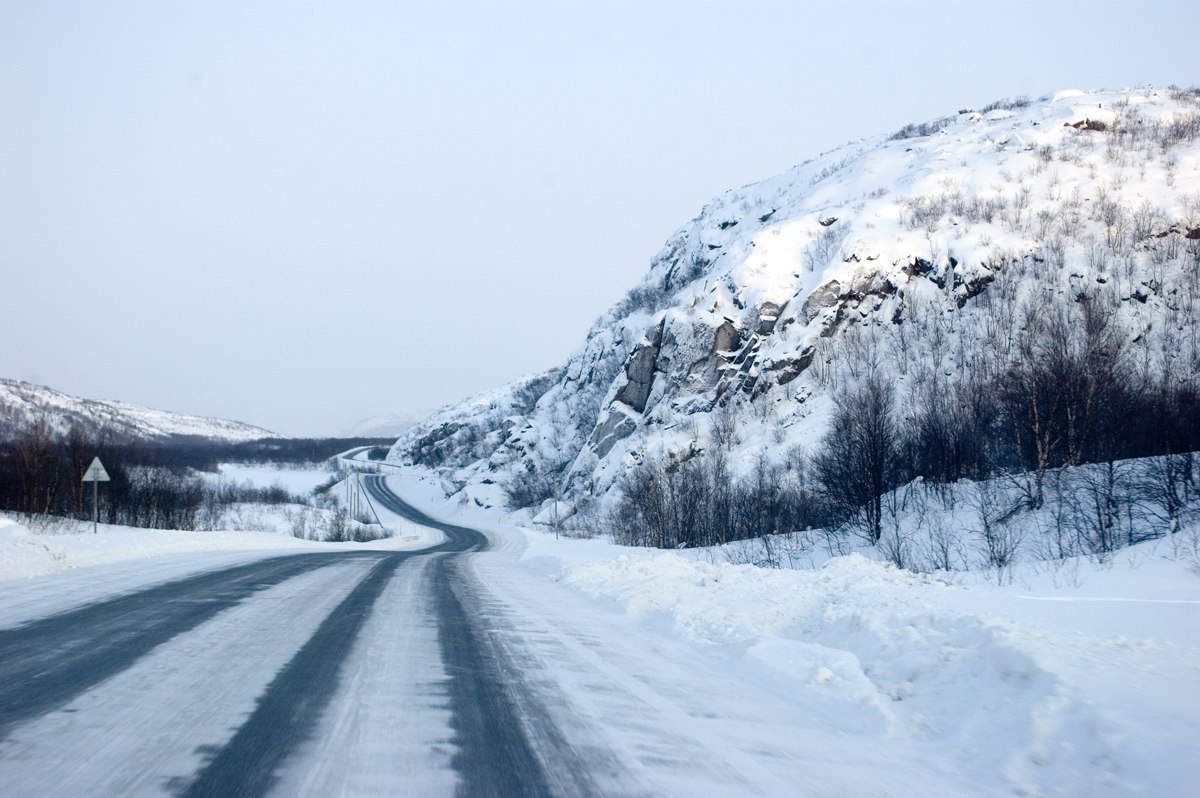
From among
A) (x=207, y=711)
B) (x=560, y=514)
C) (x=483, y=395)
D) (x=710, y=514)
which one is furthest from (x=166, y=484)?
(x=483, y=395)

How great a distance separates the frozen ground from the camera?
Result: 447 centimetres

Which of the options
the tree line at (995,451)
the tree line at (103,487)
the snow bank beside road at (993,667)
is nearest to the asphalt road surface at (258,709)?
the snow bank beside road at (993,667)

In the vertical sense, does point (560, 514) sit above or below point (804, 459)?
below

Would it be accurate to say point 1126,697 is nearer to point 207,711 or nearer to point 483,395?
point 207,711

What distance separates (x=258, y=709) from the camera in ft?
18.7

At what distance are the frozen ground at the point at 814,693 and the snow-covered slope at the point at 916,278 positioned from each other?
42.2 metres

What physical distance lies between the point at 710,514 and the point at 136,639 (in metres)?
42.8

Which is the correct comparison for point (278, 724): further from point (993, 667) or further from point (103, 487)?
point (103, 487)

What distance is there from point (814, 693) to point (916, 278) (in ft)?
209

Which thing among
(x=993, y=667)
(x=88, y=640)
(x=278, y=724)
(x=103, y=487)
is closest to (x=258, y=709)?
(x=278, y=724)

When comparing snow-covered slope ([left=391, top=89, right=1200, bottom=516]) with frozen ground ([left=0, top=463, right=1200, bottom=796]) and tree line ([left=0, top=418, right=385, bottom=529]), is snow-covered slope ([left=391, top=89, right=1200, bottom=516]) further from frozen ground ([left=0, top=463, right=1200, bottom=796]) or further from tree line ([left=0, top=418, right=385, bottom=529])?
frozen ground ([left=0, top=463, right=1200, bottom=796])

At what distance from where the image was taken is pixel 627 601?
1305cm

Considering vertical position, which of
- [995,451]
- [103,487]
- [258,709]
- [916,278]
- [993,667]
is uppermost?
[916,278]

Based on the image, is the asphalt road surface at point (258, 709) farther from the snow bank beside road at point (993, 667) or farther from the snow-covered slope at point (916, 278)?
the snow-covered slope at point (916, 278)
